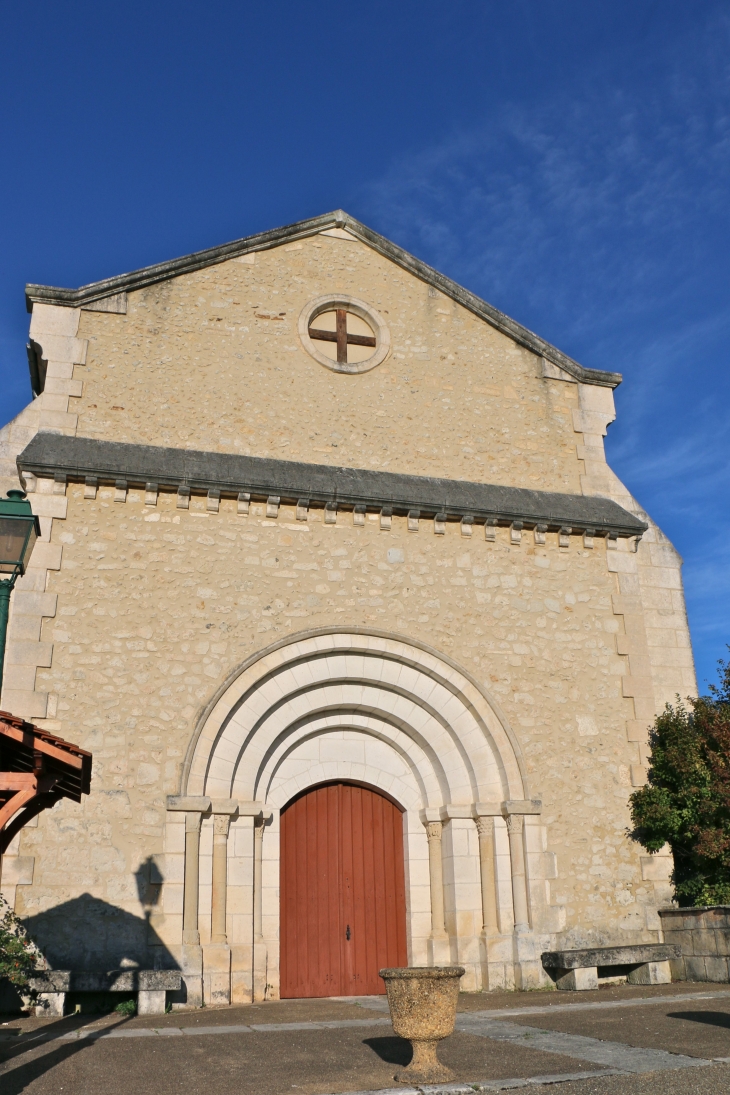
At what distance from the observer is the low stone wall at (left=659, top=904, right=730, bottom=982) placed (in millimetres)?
9555

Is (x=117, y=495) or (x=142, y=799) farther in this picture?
(x=117, y=495)

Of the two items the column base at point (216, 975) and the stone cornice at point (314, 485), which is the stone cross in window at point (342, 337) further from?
the column base at point (216, 975)

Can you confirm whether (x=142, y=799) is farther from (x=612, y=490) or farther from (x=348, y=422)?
(x=612, y=490)

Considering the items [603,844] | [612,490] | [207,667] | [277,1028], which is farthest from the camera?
[612,490]

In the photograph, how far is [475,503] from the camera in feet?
37.3

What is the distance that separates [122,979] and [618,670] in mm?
A: 6541

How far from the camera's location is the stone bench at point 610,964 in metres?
9.60

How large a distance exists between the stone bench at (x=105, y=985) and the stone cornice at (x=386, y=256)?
7.62 meters

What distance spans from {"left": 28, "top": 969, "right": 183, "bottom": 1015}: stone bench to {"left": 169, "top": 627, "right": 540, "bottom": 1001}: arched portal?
91 centimetres

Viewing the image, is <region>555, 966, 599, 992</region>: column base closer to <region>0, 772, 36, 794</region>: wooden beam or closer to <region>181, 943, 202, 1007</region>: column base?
<region>181, 943, 202, 1007</region>: column base

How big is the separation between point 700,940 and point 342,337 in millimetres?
8189

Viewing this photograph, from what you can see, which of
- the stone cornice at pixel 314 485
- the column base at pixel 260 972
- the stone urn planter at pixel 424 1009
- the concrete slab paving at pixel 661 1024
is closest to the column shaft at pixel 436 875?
the column base at pixel 260 972

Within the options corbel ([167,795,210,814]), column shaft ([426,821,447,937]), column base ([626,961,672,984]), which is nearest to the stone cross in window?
corbel ([167,795,210,814])

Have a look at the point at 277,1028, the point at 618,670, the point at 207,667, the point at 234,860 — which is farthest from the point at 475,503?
the point at 277,1028
